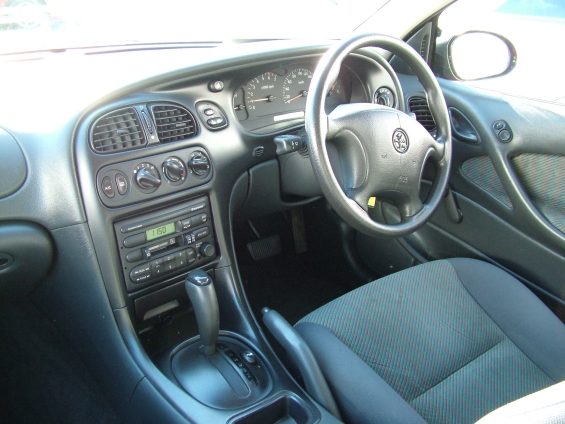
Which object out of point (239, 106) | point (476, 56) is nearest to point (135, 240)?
point (239, 106)

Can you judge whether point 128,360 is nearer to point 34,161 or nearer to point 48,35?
point 34,161

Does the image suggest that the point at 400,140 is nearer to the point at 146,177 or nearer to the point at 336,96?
the point at 336,96

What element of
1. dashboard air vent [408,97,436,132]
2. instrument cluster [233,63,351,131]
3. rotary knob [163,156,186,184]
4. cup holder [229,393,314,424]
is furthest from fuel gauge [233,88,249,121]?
cup holder [229,393,314,424]

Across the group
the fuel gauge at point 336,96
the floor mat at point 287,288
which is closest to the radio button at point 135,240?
the fuel gauge at point 336,96

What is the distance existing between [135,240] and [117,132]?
296 millimetres

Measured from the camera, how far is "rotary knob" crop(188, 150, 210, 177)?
1544mm

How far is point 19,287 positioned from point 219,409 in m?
0.67

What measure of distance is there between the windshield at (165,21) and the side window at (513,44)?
30 cm

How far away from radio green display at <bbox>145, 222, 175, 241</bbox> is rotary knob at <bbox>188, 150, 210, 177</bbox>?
0.17 m

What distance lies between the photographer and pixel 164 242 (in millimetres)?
1516

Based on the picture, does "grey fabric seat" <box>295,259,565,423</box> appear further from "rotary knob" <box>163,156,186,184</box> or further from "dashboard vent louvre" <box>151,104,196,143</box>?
"dashboard vent louvre" <box>151,104,196,143</box>

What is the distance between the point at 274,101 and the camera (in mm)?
1814

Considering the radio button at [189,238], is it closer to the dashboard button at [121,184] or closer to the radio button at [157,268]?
the radio button at [157,268]

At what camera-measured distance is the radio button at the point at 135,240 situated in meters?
1.43
